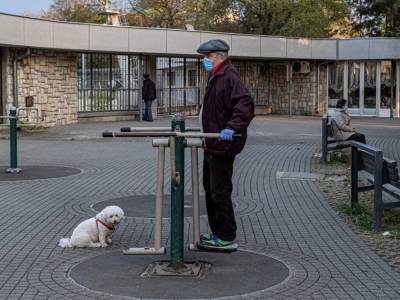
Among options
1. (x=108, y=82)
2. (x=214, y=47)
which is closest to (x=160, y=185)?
(x=214, y=47)

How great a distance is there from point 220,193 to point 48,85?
57.8 feet

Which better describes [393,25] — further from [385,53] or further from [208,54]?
[208,54]

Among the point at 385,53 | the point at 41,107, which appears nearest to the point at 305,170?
the point at 41,107

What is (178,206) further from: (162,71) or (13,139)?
(162,71)

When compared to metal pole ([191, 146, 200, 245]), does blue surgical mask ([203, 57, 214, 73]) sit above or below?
above

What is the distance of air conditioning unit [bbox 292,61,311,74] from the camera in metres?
32.1

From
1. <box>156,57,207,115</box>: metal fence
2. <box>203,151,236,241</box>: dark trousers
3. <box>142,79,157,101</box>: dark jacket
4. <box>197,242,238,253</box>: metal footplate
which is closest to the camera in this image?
<box>203,151,236,241</box>: dark trousers

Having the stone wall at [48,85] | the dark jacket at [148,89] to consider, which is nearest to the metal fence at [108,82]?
the stone wall at [48,85]

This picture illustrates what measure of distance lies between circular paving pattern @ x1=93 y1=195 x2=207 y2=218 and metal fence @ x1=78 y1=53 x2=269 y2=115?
15.3 m

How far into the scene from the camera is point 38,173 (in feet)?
39.7

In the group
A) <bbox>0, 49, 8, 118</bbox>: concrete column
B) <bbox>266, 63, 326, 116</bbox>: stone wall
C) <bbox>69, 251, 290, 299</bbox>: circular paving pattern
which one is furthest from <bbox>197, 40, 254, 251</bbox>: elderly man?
<bbox>266, 63, 326, 116</bbox>: stone wall

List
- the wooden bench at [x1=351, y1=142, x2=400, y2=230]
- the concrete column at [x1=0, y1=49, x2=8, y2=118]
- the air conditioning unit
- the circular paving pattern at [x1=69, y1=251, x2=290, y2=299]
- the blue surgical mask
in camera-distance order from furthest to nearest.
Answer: the air conditioning unit, the concrete column at [x1=0, y1=49, x2=8, y2=118], the wooden bench at [x1=351, y1=142, x2=400, y2=230], the blue surgical mask, the circular paving pattern at [x1=69, y1=251, x2=290, y2=299]

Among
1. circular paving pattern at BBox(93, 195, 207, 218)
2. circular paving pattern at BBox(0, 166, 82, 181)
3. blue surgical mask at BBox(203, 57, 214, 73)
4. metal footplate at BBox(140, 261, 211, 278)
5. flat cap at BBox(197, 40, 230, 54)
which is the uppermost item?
flat cap at BBox(197, 40, 230, 54)

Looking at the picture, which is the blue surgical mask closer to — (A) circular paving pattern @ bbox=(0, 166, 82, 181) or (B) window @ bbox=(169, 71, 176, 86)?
(A) circular paving pattern @ bbox=(0, 166, 82, 181)
